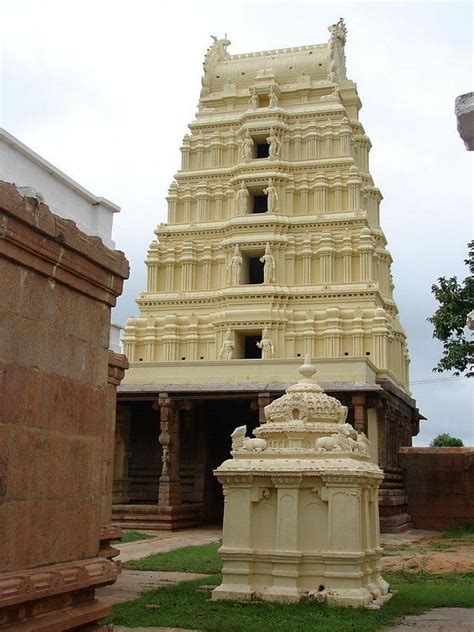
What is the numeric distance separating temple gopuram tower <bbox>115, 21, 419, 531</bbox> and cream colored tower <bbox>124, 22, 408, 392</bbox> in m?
0.06

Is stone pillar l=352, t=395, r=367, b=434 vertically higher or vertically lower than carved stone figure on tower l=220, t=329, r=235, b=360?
lower

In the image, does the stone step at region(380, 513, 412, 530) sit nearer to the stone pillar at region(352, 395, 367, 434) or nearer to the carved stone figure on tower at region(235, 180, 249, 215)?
the stone pillar at region(352, 395, 367, 434)

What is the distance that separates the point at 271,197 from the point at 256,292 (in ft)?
14.2

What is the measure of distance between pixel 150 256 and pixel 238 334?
529cm

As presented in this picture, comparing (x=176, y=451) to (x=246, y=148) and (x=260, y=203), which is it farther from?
(x=246, y=148)

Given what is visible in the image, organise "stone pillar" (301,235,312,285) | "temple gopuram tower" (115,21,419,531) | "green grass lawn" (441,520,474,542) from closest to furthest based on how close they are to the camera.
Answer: "green grass lawn" (441,520,474,542), "temple gopuram tower" (115,21,419,531), "stone pillar" (301,235,312,285)

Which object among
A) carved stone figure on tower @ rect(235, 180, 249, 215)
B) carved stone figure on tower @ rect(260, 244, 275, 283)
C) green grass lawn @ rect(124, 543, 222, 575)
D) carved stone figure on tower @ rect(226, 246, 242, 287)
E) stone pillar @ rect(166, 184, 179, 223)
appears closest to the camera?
green grass lawn @ rect(124, 543, 222, 575)

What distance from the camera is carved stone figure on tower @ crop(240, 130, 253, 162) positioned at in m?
33.2

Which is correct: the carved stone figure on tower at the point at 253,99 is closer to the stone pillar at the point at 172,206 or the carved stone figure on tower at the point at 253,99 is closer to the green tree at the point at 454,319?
the stone pillar at the point at 172,206

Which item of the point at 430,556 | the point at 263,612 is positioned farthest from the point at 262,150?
the point at 263,612

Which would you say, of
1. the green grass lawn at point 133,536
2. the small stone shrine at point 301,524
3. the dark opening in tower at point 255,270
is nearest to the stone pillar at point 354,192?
the dark opening in tower at point 255,270

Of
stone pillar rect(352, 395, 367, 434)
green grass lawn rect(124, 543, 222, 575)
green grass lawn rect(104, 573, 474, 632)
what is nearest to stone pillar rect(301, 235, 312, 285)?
stone pillar rect(352, 395, 367, 434)

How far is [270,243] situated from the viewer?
3080cm

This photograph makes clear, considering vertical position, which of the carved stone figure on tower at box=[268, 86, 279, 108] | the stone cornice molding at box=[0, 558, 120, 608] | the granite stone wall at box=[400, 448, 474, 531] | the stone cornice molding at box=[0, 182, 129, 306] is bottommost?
the stone cornice molding at box=[0, 558, 120, 608]
